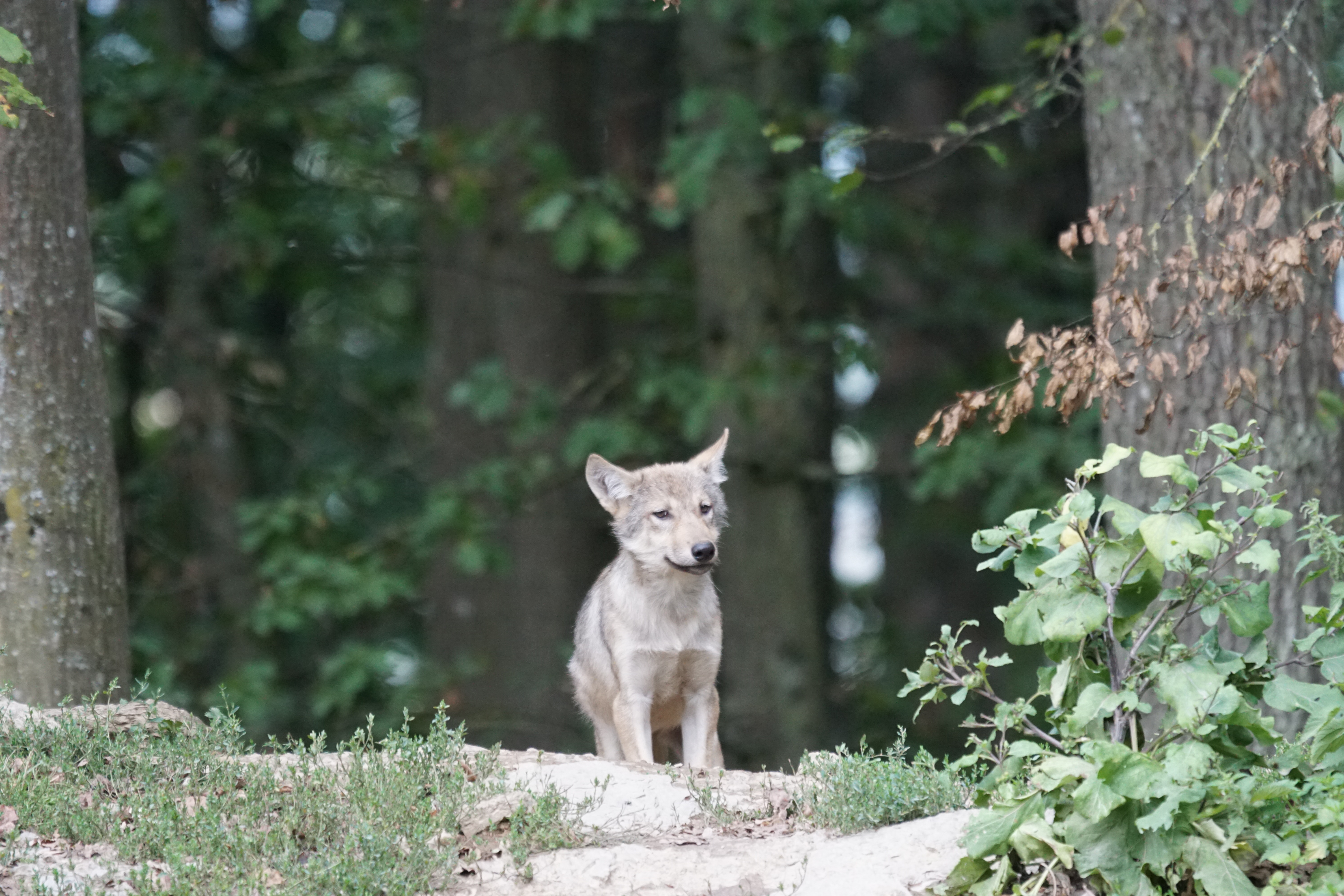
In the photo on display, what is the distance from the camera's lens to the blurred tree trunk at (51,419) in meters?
6.83

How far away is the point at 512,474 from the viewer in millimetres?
12883

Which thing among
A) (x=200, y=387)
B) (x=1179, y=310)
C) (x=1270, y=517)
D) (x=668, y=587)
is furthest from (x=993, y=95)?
(x=200, y=387)

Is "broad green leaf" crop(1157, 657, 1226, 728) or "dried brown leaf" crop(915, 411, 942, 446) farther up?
"dried brown leaf" crop(915, 411, 942, 446)

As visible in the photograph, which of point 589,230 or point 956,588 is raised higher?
point 589,230

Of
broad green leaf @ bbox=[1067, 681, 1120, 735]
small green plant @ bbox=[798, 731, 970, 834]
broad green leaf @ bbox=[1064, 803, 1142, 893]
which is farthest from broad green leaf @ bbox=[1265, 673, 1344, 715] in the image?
small green plant @ bbox=[798, 731, 970, 834]

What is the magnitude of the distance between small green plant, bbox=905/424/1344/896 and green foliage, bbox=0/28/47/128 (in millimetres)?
4043

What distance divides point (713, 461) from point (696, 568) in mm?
1136

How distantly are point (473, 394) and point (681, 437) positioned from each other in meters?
1.99

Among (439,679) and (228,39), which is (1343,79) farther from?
(228,39)

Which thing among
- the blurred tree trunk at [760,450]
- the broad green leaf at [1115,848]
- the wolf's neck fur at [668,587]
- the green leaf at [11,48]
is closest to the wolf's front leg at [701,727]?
the wolf's neck fur at [668,587]

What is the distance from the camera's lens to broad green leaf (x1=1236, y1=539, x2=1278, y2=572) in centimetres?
455

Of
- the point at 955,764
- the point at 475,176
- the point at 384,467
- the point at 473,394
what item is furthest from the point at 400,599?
the point at 955,764

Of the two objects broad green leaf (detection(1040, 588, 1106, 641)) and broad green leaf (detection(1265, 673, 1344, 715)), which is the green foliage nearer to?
broad green leaf (detection(1040, 588, 1106, 641))

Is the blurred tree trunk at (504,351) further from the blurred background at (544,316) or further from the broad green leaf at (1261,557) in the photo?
the broad green leaf at (1261,557)
